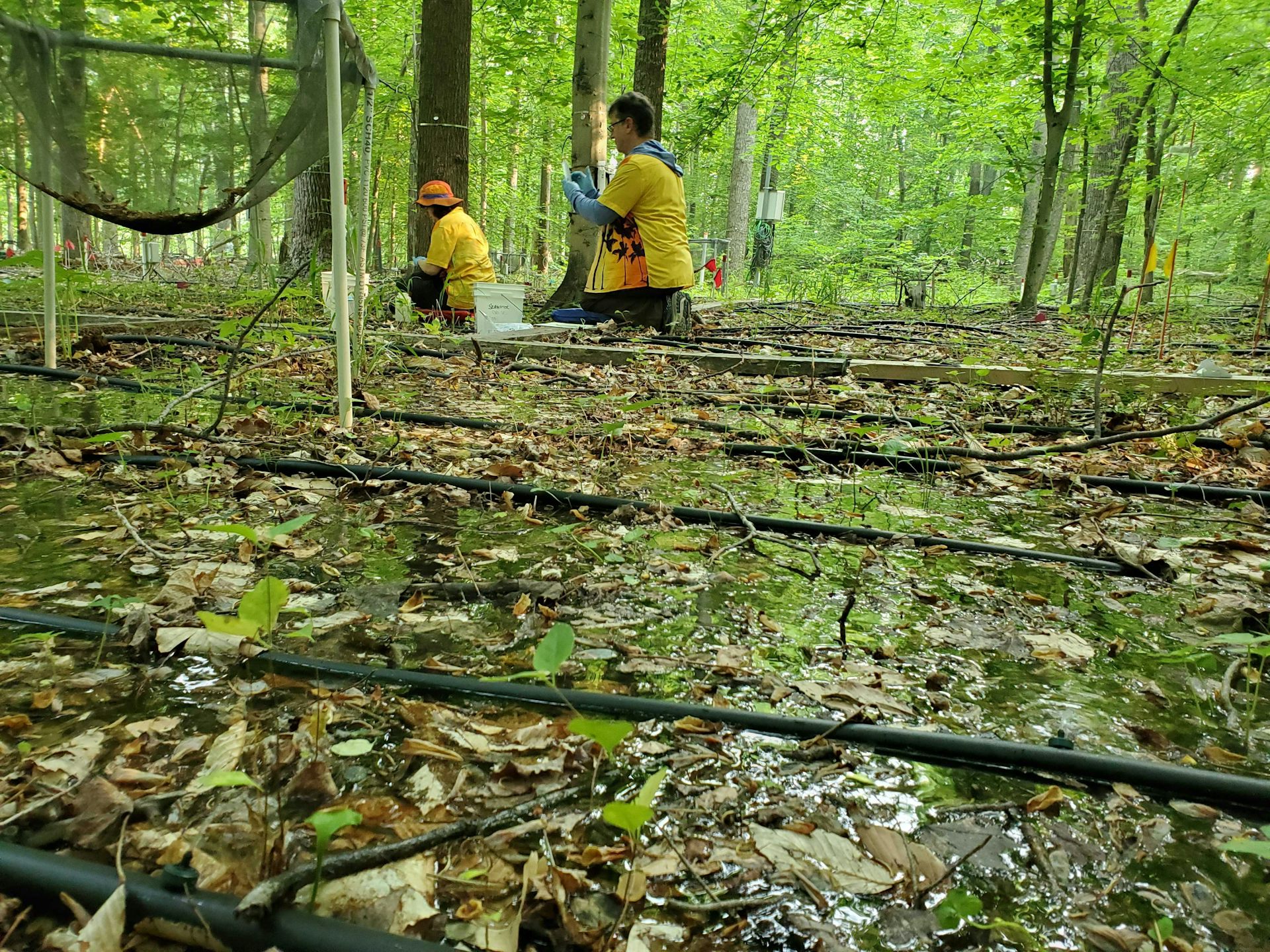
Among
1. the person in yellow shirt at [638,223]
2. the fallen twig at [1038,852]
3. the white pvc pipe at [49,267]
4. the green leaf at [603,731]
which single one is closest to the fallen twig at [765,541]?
the fallen twig at [1038,852]

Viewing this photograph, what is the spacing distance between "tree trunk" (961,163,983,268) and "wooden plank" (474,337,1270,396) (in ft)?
59.0

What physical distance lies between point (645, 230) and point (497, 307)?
138 centimetres

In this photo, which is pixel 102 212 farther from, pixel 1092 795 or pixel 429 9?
pixel 429 9

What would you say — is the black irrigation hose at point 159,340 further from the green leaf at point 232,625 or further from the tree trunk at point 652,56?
the tree trunk at point 652,56

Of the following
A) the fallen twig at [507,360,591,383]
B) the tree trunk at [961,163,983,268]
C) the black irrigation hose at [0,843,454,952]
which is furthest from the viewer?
the tree trunk at [961,163,983,268]

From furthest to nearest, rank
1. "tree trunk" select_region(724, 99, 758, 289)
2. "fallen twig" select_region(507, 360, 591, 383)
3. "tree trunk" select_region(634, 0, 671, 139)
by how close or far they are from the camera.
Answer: "tree trunk" select_region(724, 99, 758, 289) → "tree trunk" select_region(634, 0, 671, 139) → "fallen twig" select_region(507, 360, 591, 383)

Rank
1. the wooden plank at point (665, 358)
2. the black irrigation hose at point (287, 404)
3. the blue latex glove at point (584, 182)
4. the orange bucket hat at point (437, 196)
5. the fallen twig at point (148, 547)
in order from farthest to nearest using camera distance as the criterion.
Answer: the orange bucket hat at point (437, 196), the blue latex glove at point (584, 182), the wooden plank at point (665, 358), the black irrigation hose at point (287, 404), the fallen twig at point (148, 547)

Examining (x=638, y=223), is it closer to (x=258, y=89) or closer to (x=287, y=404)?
(x=287, y=404)

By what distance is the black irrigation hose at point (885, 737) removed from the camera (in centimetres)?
104

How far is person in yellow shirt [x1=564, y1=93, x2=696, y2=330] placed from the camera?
5.94m

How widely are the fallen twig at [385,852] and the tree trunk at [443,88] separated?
682 centimetres

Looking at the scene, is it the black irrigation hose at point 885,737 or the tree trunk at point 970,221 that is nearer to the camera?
the black irrigation hose at point 885,737

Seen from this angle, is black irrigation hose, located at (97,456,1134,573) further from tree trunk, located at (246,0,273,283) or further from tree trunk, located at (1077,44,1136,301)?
tree trunk, located at (1077,44,1136,301)

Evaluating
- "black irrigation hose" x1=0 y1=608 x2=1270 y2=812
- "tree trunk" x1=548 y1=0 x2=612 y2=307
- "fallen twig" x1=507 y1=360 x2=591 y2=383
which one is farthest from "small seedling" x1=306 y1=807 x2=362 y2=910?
"tree trunk" x1=548 y1=0 x2=612 y2=307
